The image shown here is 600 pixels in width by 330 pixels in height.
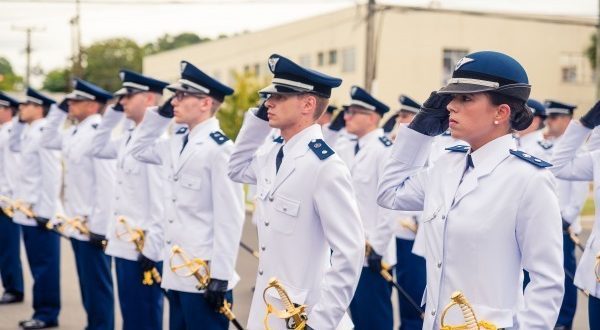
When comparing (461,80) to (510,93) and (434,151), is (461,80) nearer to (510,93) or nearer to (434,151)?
(510,93)

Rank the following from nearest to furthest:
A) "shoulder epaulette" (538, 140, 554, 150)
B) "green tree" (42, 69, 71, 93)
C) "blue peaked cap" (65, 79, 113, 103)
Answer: "blue peaked cap" (65, 79, 113, 103) → "shoulder epaulette" (538, 140, 554, 150) → "green tree" (42, 69, 71, 93)

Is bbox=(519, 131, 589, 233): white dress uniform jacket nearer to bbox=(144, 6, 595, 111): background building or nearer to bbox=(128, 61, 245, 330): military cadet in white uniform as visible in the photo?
bbox=(128, 61, 245, 330): military cadet in white uniform

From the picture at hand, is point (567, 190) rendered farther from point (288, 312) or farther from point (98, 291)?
point (288, 312)

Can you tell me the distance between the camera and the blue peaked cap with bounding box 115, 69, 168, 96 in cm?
629

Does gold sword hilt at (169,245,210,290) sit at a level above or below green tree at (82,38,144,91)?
above

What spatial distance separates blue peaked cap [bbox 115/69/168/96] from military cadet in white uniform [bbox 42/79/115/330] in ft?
2.54

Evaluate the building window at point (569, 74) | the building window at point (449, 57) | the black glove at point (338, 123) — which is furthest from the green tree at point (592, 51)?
the black glove at point (338, 123)

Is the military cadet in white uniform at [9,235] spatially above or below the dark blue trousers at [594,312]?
below

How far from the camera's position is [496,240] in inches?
120

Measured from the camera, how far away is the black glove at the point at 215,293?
4820 mm

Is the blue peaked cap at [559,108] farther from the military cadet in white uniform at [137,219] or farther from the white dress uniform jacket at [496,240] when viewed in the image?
the white dress uniform jacket at [496,240]

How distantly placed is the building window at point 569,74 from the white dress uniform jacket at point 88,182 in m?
36.0

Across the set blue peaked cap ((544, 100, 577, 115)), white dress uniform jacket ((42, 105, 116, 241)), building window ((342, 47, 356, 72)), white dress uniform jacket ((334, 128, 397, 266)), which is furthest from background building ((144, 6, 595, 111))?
white dress uniform jacket ((42, 105, 116, 241))

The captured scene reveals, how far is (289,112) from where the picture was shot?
393 cm
